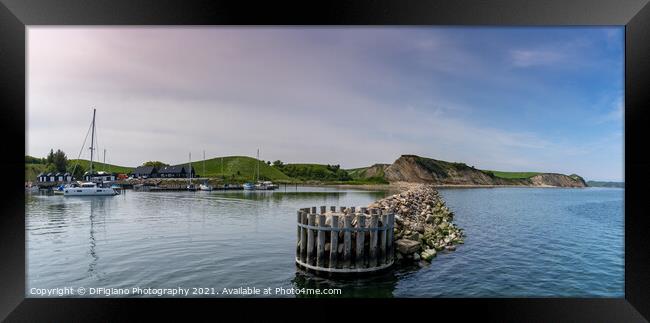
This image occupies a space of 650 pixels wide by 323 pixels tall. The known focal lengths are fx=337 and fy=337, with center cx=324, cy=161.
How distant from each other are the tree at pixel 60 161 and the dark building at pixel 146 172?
16.5m

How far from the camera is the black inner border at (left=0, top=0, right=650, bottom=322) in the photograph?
5.66m

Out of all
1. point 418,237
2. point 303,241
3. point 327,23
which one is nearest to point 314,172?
point 418,237

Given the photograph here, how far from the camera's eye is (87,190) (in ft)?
141

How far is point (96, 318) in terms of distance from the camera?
5828mm

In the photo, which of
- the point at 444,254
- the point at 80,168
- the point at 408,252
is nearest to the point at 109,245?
the point at 408,252

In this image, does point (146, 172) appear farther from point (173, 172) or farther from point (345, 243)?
point (345, 243)

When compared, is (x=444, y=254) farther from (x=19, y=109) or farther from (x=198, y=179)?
(x=198, y=179)

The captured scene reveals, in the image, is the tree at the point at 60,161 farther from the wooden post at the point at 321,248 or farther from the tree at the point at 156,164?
the wooden post at the point at 321,248

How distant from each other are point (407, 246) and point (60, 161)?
6695 cm

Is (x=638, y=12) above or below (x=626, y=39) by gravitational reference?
above

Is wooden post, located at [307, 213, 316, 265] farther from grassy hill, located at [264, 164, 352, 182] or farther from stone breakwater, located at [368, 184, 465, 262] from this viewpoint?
grassy hill, located at [264, 164, 352, 182]

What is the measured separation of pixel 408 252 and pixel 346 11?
7.27 m

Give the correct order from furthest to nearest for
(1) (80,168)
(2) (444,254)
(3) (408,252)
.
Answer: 1. (1) (80,168)
2. (2) (444,254)
3. (3) (408,252)

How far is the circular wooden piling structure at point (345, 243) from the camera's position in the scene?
8664 mm
